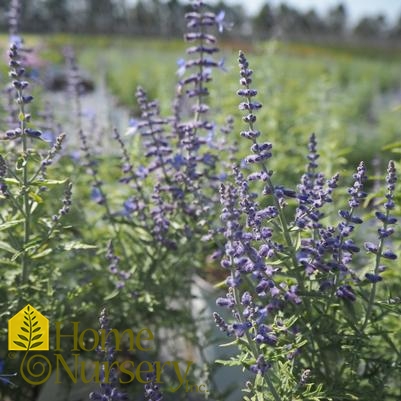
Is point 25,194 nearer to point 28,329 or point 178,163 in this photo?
point 28,329

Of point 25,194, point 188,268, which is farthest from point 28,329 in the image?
point 188,268

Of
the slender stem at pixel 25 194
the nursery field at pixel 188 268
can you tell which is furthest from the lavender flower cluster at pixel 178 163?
the slender stem at pixel 25 194

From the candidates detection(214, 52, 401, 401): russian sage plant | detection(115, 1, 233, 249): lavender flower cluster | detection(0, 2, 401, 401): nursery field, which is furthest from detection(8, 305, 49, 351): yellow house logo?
detection(214, 52, 401, 401): russian sage plant

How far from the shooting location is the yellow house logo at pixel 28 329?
258 cm

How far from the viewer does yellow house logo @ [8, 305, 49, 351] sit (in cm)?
258

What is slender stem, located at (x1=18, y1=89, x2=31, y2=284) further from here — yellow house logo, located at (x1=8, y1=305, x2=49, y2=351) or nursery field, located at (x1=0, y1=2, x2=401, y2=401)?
yellow house logo, located at (x1=8, y1=305, x2=49, y2=351)

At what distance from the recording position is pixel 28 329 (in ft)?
8.47

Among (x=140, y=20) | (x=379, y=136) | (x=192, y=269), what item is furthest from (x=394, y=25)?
(x=192, y=269)

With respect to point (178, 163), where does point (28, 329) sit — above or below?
below

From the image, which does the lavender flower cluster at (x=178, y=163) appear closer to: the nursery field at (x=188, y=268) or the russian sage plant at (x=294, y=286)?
the nursery field at (x=188, y=268)

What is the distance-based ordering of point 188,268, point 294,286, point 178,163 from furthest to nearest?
point 188,268
point 178,163
point 294,286

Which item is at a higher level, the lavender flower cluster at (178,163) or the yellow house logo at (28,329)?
the lavender flower cluster at (178,163)

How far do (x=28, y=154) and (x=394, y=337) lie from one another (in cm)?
219

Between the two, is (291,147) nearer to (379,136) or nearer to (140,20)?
(379,136)
